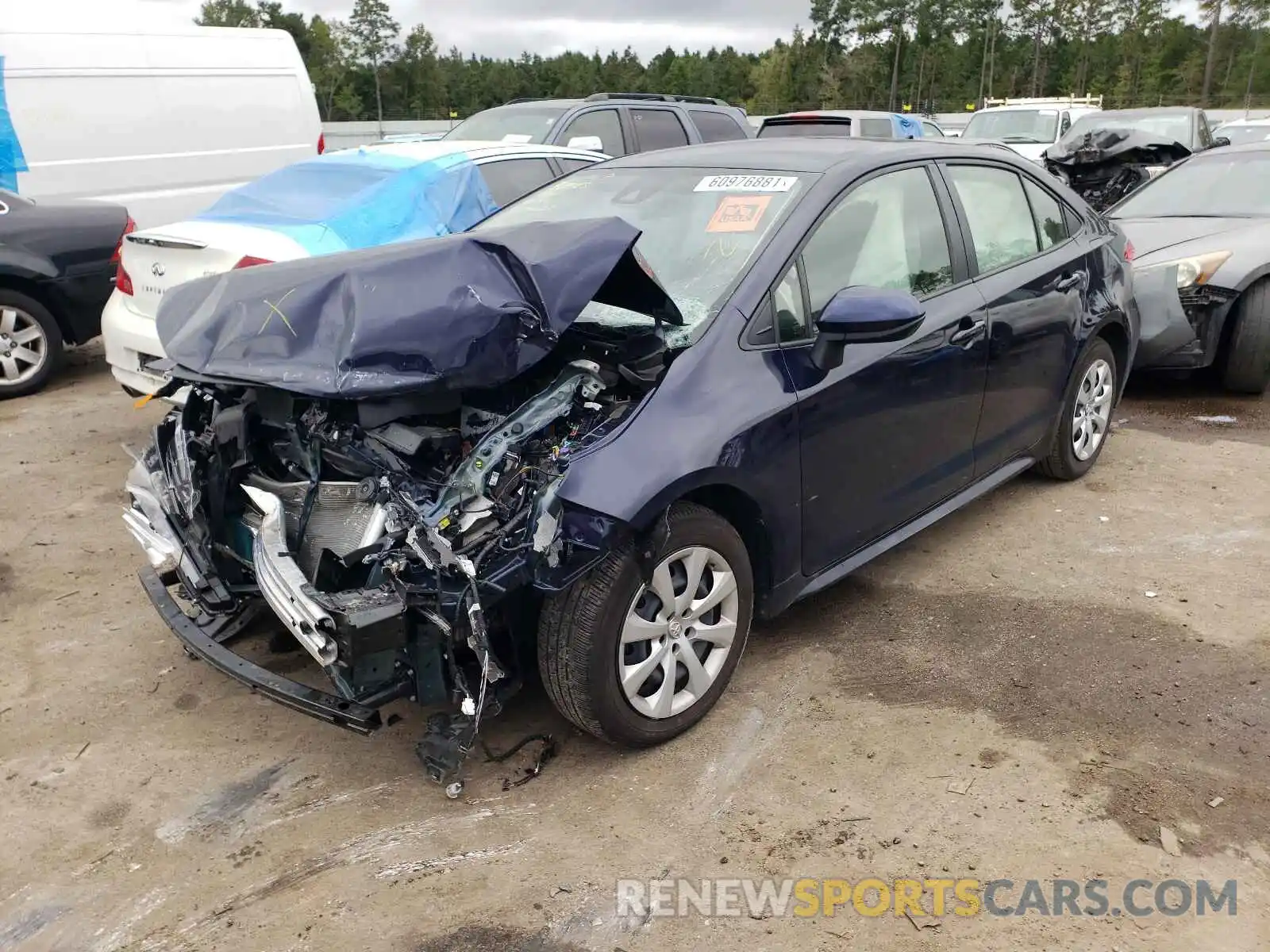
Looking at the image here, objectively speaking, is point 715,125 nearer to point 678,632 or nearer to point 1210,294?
point 1210,294

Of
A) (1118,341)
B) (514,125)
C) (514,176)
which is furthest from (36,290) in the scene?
(1118,341)

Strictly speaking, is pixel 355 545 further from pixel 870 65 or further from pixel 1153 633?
pixel 870 65

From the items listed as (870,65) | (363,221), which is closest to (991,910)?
(363,221)

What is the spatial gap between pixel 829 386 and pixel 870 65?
7124cm

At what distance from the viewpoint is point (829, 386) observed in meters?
3.34

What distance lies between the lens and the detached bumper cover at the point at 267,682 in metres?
2.65

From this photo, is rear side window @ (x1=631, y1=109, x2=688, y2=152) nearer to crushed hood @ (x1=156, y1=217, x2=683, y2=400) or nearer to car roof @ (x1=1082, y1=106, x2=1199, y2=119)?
crushed hood @ (x1=156, y1=217, x2=683, y2=400)

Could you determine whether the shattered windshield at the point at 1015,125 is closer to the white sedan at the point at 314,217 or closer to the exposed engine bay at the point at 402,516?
the white sedan at the point at 314,217

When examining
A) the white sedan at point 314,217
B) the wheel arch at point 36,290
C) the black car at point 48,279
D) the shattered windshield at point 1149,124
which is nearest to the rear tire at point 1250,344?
the white sedan at point 314,217

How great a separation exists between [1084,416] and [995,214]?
1.37m

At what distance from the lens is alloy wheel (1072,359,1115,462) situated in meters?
5.01

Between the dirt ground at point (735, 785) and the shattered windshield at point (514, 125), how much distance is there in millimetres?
5295

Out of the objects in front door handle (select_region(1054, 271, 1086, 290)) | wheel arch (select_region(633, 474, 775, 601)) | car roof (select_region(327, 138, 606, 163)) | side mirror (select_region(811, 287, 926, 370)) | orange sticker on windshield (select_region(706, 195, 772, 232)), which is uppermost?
car roof (select_region(327, 138, 606, 163))

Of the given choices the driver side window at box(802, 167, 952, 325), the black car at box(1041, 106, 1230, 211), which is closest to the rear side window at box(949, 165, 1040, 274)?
the driver side window at box(802, 167, 952, 325)
